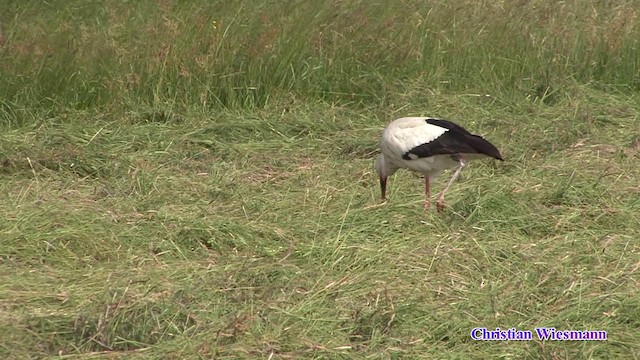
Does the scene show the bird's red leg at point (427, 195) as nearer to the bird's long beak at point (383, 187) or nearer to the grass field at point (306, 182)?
the grass field at point (306, 182)

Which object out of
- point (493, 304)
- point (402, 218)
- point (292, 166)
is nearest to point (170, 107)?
point (292, 166)

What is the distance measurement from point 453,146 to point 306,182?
3.28 ft

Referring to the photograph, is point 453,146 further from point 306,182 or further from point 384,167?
point 306,182

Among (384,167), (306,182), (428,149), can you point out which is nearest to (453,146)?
(428,149)

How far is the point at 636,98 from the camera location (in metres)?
8.81

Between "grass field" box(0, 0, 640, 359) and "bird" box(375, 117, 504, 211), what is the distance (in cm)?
16

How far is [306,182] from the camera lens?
23.1ft

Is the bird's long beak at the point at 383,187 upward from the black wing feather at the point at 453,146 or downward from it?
downward

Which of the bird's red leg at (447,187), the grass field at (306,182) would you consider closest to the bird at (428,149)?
the bird's red leg at (447,187)

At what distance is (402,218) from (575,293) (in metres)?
1.40

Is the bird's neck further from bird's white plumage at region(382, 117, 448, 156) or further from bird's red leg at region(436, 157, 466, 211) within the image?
bird's red leg at region(436, 157, 466, 211)

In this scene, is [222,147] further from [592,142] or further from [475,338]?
[475,338]

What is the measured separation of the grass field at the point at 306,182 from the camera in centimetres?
473

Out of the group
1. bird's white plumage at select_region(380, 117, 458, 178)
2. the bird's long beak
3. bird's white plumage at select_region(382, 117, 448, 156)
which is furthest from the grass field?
bird's white plumage at select_region(382, 117, 448, 156)
